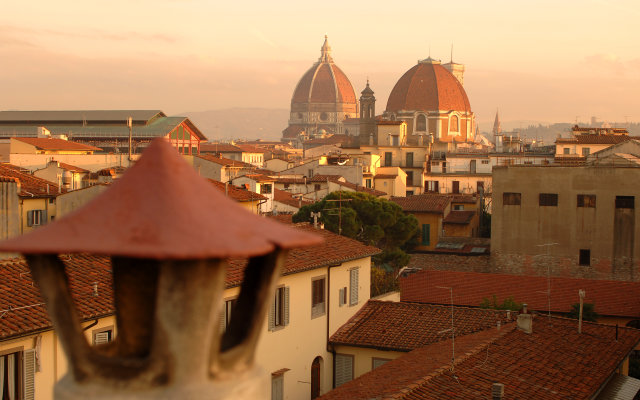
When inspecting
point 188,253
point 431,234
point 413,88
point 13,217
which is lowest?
point 431,234

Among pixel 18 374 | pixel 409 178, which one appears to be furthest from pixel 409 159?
pixel 18 374

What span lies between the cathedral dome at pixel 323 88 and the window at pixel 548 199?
154083 mm

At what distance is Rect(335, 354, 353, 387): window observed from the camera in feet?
49.5

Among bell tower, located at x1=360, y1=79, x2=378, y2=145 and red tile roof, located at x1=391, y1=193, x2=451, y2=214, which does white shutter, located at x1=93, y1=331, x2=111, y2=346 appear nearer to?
red tile roof, located at x1=391, y1=193, x2=451, y2=214

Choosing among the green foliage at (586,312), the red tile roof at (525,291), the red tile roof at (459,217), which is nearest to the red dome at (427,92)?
the red tile roof at (459,217)

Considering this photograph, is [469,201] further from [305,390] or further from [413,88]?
[413,88]

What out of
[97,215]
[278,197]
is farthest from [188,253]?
[278,197]

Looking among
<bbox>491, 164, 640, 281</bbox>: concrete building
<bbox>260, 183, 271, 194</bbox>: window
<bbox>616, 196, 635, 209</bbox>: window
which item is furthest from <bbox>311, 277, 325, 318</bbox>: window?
<bbox>260, 183, 271, 194</bbox>: window

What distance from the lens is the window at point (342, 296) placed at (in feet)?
51.0

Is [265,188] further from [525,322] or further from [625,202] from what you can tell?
[525,322]

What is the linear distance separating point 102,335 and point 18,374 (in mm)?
1209

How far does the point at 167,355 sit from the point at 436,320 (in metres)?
12.9

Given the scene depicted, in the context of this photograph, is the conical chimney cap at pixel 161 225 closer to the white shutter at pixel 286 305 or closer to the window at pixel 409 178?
the white shutter at pixel 286 305

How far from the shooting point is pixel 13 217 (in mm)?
12609
